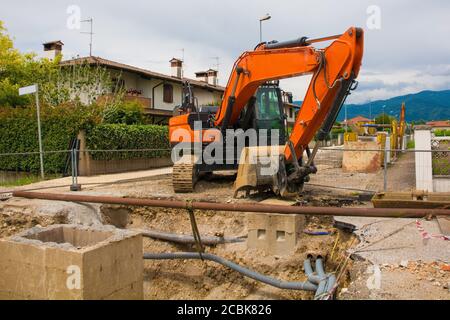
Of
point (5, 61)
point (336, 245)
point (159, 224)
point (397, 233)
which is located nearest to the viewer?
point (397, 233)

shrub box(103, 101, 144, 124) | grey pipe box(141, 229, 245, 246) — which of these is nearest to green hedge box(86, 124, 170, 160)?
shrub box(103, 101, 144, 124)

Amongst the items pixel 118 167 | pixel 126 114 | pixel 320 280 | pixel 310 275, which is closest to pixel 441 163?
pixel 310 275

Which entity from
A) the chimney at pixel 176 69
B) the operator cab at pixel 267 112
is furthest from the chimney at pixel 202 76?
the operator cab at pixel 267 112

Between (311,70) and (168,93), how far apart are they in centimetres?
2340

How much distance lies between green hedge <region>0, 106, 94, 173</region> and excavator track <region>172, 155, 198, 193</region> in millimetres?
6645

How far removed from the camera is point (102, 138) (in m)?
16.4

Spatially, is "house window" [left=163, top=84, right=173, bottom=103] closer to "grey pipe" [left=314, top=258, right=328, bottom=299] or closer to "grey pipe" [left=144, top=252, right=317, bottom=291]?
"grey pipe" [left=144, top=252, right=317, bottom=291]

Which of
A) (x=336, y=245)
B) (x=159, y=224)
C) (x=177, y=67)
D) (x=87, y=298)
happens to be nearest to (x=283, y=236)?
(x=336, y=245)

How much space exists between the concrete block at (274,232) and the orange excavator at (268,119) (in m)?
1.37

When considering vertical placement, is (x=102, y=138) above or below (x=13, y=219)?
above

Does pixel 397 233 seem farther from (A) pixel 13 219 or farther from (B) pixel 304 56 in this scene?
(A) pixel 13 219

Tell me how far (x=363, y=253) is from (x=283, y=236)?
1.84m

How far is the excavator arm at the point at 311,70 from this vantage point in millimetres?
7641

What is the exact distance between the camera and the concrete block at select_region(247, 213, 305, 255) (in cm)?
720
